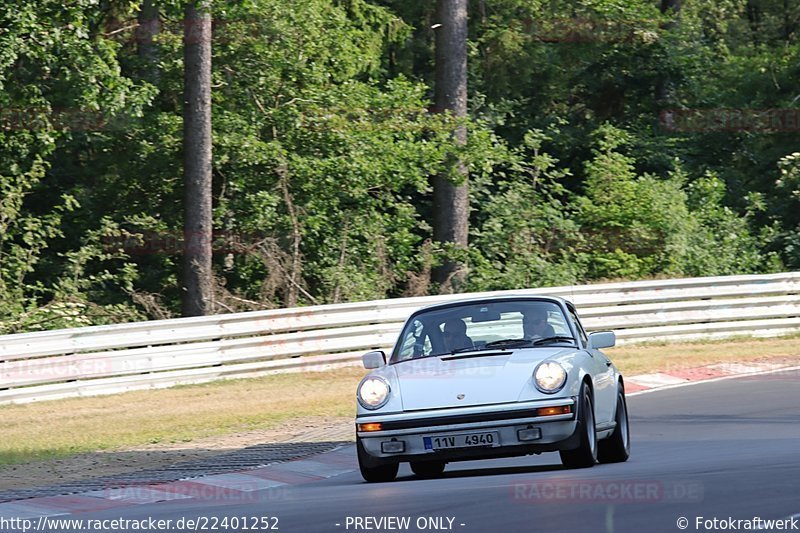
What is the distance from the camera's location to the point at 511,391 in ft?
34.0

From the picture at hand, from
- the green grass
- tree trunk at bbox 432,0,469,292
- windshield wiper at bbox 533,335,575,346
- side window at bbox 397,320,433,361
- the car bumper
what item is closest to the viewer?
the car bumper

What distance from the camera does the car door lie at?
1123 cm

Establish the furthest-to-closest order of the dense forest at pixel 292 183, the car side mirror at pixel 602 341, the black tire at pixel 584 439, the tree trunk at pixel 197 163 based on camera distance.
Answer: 1. the dense forest at pixel 292 183
2. the tree trunk at pixel 197 163
3. the car side mirror at pixel 602 341
4. the black tire at pixel 584 439

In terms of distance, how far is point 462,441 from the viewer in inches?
405

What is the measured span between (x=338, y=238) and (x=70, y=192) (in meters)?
5.83

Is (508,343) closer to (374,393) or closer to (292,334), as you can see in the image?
(374,393)

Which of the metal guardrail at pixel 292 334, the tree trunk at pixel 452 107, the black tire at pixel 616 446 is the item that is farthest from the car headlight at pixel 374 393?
the tree trunk at pixel 452 107

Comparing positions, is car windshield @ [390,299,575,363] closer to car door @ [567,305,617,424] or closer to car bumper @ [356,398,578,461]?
car door @ [567,305,617,424]

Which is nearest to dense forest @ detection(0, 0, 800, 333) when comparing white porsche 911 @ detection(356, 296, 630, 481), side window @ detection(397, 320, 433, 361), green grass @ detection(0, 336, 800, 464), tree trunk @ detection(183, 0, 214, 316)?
tree trunk @ detection(183, 0, 214, 316)

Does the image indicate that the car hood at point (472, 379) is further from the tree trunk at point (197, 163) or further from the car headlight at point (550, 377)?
the tree trunk at point (197, 163)

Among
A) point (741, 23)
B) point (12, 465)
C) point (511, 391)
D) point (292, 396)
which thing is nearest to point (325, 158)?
point (292, 396)

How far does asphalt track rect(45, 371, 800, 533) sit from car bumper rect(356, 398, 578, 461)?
24 cm

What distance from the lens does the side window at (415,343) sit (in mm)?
11484

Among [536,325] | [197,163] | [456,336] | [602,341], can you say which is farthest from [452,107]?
[456,336]
